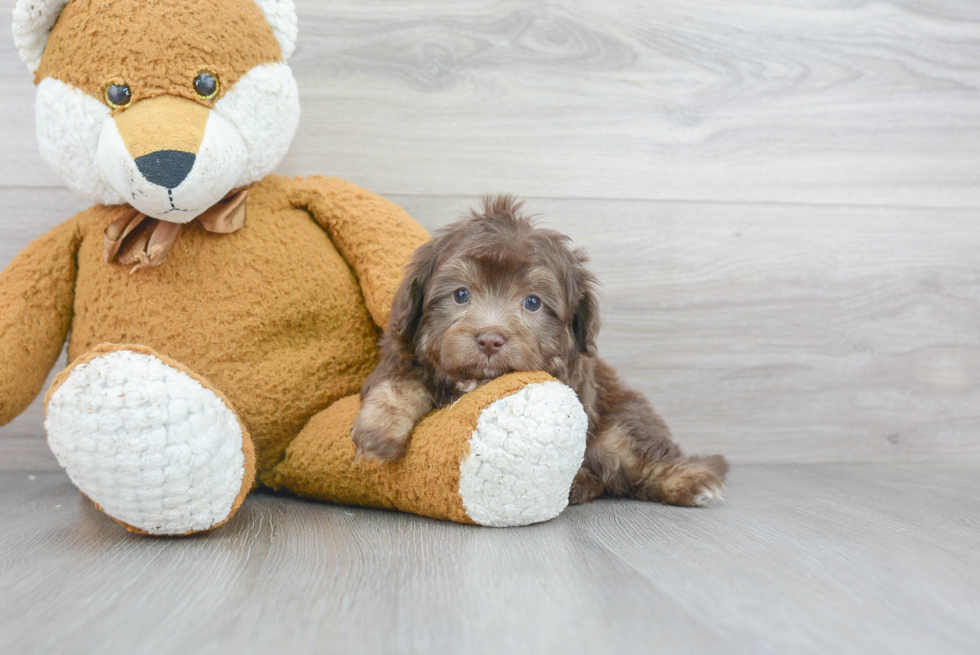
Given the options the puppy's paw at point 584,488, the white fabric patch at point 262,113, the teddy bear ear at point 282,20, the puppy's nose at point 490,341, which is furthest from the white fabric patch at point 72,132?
the puppy's paw at point 584,488

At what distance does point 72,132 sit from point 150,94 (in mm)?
213

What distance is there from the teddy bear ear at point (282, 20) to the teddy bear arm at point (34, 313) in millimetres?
729

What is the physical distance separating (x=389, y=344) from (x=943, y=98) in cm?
218

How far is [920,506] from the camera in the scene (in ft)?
6.50

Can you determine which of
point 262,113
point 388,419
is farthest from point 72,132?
point 388,419

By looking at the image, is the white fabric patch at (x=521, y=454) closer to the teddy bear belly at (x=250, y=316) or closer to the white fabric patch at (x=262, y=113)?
the teddy bear belly at (x=250, y=316)

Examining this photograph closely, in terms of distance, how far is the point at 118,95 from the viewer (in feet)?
5.66

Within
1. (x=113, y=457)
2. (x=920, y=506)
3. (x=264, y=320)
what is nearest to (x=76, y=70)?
(x=264, y=320)

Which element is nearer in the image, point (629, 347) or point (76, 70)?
point (76, 70)

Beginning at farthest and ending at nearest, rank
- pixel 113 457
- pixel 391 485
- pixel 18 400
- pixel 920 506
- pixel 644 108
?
pixel 644 108 → pixel 920 506 → pixel 18 400 → pixel 391 485 → pixel 113 457

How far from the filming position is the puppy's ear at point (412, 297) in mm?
1779

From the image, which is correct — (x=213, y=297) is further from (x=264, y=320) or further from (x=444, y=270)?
(x=444, y=270)

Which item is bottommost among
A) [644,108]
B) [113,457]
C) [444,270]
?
[113,457]

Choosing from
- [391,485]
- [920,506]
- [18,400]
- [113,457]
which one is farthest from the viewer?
[920,506]
